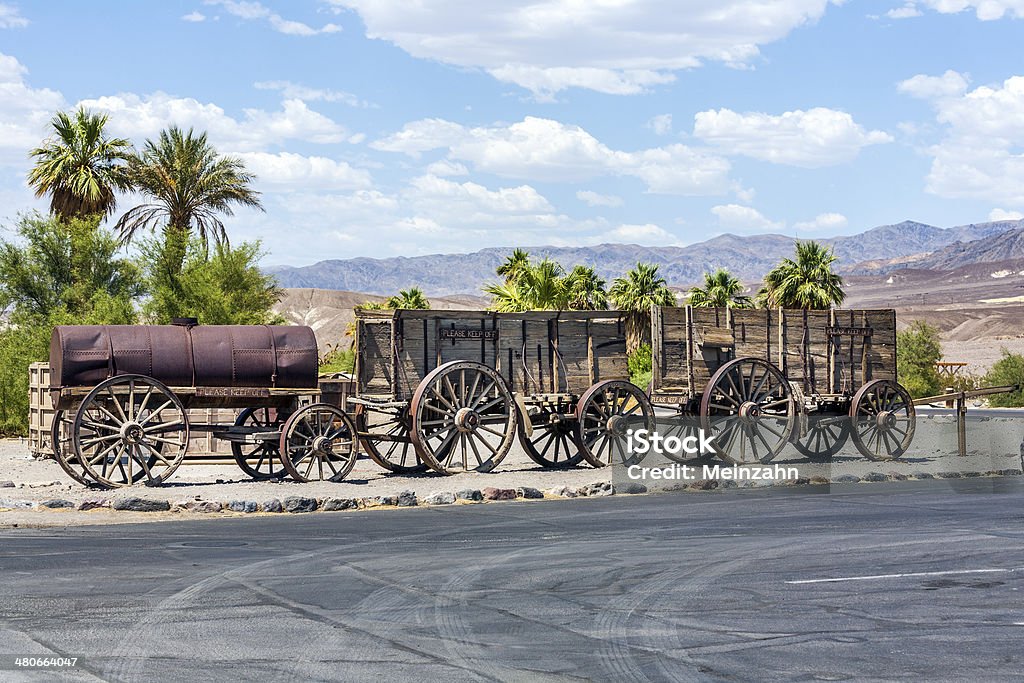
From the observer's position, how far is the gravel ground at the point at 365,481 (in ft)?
51.9

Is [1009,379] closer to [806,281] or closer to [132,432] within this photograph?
[806,281]

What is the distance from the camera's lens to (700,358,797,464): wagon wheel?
2100 cm

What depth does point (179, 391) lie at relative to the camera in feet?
60.2

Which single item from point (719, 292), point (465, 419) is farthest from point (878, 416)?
point (719, 292)

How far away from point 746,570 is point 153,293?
1310 inches

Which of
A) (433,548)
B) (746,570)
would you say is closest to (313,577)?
(433,548)

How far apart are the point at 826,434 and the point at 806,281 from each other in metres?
32.0

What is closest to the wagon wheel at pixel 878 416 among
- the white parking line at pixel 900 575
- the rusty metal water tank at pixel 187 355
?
the rusty metal water tank at pixel 187 355

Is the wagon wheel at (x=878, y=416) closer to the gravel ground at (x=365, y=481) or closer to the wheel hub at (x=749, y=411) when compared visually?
the gravel ground at (x=365, y=481)

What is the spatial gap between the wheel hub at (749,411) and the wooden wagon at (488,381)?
1617 millimetres

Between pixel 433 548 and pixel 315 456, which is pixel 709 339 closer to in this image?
pixel 315 456

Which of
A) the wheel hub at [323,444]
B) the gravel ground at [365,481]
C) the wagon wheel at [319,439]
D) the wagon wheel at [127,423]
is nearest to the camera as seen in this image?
the gravel ground at [365,481]

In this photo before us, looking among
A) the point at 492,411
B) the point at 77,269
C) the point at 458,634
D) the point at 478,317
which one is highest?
the point at 77,269

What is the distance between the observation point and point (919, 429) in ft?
102
